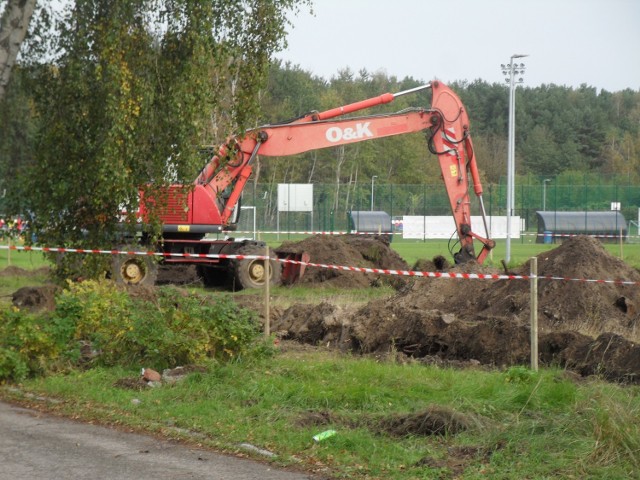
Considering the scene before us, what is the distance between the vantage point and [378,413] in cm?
922

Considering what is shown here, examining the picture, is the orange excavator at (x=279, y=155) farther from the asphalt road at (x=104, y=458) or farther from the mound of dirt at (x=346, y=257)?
Answer: the asphalt road at (x=104, y=458)

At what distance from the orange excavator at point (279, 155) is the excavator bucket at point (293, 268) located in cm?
4

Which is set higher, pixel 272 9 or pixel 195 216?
pixel 272 9

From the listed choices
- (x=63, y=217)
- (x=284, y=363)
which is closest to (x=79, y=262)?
(x=63, y=217)

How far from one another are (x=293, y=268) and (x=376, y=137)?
150 inches

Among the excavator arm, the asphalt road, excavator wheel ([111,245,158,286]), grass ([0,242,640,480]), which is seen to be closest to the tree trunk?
grass ([0,242,640,480])

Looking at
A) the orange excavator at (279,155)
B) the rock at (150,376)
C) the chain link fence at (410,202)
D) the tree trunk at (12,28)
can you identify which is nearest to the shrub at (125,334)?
the rock at (150,376)

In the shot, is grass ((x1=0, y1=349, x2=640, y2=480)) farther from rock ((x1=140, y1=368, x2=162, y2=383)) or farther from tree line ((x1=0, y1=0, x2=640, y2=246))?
tree line ((x1=0, y1=0, x2=640, y2=246))

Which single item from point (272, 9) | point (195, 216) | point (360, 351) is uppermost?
point (272, 9)

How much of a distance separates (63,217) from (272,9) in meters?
5.15

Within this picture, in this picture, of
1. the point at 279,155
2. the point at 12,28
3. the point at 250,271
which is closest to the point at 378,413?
the point at 12,28

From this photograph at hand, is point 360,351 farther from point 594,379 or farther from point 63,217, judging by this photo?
point 63,217

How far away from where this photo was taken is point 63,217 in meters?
17.8

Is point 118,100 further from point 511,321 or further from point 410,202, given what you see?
point 410,202
